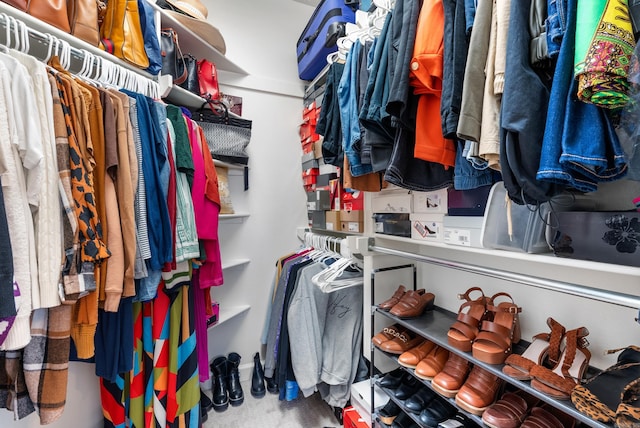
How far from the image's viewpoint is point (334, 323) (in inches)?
63.5

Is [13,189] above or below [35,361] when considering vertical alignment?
above

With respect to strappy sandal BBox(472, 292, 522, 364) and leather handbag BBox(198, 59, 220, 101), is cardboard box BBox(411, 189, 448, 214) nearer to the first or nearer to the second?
strappy sandal BBox(472, 292, 522, 364)

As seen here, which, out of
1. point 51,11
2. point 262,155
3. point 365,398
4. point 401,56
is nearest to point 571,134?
point 401,56

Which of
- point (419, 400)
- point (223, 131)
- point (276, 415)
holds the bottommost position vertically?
point (276, 415)

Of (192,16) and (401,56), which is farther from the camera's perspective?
(192,16)

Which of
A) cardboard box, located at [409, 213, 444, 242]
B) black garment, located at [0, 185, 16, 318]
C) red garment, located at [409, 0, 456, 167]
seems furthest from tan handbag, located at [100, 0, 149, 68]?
cardboard box, located at [409, 213, 444, 242]

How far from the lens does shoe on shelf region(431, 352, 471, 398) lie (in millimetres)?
Answer: 981

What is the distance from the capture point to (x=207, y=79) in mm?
1687

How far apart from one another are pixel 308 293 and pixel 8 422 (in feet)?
3.87

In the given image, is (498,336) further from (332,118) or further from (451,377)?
(332,118)

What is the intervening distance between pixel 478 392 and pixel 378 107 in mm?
984

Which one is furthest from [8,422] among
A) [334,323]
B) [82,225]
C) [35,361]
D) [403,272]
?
[403,272]

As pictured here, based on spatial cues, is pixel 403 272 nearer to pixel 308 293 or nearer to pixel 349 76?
pixel 308 293

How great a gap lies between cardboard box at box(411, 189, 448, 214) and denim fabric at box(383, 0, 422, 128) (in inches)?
14.0
